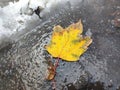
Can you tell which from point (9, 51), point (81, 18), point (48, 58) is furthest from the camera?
point (81, 18)

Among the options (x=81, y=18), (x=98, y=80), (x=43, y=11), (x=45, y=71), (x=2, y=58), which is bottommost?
(x=98, y=80)

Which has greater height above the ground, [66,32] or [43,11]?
[43,11]

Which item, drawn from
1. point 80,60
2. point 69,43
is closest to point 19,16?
point 69,43

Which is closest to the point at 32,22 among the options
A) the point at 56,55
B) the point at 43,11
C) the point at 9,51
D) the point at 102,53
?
the point at 43,11

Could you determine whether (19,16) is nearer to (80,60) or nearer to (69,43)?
(69,43)

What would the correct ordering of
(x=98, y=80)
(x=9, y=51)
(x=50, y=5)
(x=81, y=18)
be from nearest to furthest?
1. (x=98, y=80)
2. (x=9, y=51)
3. (x=81, y=18)
4. (x=50, y=5)

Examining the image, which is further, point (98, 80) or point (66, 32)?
point (66, 32)

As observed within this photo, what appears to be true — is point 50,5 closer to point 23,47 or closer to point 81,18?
point 81,18

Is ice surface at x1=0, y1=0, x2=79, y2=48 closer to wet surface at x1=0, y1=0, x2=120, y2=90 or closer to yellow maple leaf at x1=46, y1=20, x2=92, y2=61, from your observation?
wet surface at x1=0, y1=0, x2=120, y2=90
